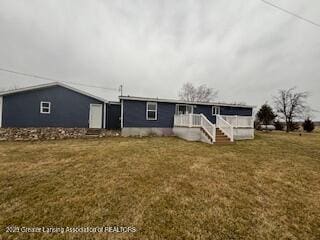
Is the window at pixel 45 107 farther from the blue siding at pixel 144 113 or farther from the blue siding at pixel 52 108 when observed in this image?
the blue siding at pixel 144 113

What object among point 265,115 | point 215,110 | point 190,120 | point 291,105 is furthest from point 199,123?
point 291,105

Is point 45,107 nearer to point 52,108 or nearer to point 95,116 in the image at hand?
point 52,108

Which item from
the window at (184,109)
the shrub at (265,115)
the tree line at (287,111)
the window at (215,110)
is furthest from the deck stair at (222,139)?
the shrub at (265,115)

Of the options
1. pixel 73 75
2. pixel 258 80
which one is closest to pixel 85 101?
pixel 73 75

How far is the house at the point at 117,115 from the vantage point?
1242 cm

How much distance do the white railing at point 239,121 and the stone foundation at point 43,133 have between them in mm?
8823

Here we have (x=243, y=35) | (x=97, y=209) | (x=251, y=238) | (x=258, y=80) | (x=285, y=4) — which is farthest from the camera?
(x=258, y=80)

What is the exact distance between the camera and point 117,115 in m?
16.4

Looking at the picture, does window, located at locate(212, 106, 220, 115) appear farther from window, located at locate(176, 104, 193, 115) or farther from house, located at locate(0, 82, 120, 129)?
house, located at locate(0, 82, 120, 129)

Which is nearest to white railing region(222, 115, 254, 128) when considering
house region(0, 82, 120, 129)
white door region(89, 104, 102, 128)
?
white door region(89, 104, 102, 128)

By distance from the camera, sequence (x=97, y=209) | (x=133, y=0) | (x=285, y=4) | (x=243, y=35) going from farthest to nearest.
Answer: (x=243, y=35) < (x=133, y=0) < (x=285, y=4) < (x=97, y=209)

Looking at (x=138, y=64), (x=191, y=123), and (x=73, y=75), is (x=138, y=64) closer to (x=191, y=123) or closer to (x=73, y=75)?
(x=73, y=75)

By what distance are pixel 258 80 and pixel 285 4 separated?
24415 millimetres

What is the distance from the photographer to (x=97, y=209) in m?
3.52
